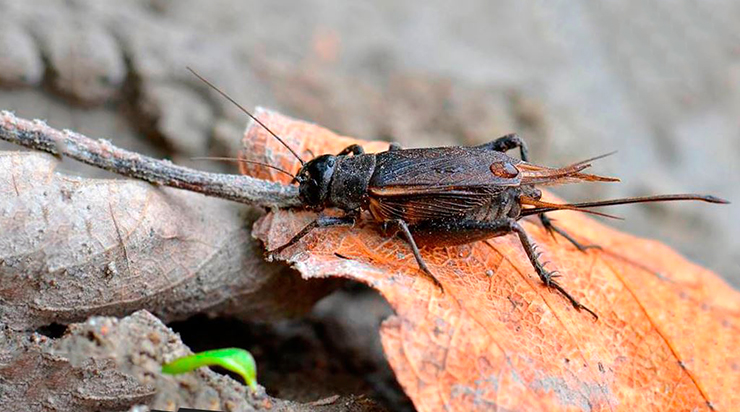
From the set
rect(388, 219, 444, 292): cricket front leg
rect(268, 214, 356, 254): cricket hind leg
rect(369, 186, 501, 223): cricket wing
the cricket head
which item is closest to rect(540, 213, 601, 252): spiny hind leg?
rect(369, 186, 501, 223): cricket wing

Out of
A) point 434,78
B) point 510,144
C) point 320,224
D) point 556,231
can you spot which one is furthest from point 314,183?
point 434,78

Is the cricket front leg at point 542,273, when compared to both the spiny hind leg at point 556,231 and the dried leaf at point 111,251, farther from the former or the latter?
the dried leaf at point 111,251

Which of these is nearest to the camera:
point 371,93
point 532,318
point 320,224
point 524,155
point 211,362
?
point 211,362

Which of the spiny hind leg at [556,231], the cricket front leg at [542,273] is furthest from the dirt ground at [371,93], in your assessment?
the spiny hind leg at [556,231]

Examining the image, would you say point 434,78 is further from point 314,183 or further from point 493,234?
point 493,234

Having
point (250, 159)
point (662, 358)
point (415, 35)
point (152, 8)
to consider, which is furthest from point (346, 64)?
point (662, 358)

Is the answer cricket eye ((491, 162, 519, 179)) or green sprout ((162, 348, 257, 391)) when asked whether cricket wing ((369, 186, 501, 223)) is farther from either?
green sprout ((162, 348, 257, 391))

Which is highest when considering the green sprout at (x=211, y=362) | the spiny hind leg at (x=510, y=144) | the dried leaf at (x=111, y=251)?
the spiny hind leg at (x=510, y=144)
